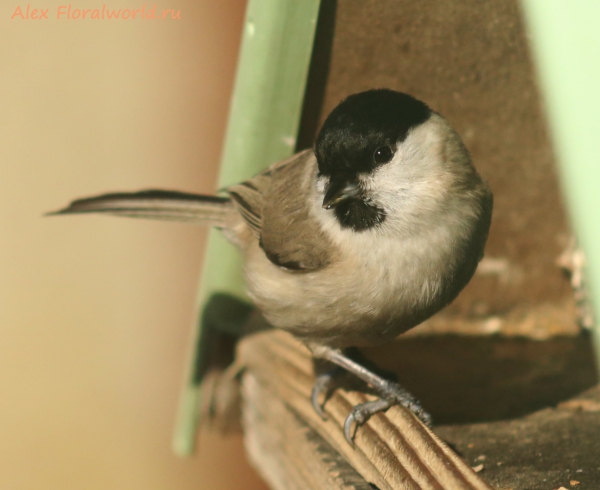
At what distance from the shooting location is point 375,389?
4.75 ft

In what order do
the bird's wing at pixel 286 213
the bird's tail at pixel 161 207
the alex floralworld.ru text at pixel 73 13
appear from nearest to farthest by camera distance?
the bird's wing at pixel 286 213
the bird's tail at pixel 161 207
the alex floralworld.ru text at pixel 73 13

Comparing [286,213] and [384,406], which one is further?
→ [286,213]

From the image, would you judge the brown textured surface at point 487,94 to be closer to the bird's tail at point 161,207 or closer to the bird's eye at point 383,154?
the bird's eye at point 383,154

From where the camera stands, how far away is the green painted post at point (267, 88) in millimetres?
1386

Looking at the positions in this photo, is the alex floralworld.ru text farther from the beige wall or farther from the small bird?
the small bird

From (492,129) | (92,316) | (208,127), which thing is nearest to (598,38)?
(492,129)

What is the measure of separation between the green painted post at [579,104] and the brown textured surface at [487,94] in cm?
33

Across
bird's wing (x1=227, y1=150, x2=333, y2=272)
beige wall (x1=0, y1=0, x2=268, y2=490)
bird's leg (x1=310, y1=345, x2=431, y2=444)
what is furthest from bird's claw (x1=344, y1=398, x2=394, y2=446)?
beige wall (x1=0, y1=0, x2=268, y2=490)

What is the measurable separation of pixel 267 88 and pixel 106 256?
5.68 ft

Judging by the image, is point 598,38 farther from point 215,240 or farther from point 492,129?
point 215,240

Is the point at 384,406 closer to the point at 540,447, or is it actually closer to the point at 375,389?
the point at 375,389

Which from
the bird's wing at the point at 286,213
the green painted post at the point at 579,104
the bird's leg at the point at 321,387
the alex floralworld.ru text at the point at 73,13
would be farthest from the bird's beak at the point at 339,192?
the alex floralworld.ru text at the point at 73,13

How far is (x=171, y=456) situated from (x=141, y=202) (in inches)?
65.8

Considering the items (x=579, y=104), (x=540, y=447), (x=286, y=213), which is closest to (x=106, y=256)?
(x=286, y=213)
